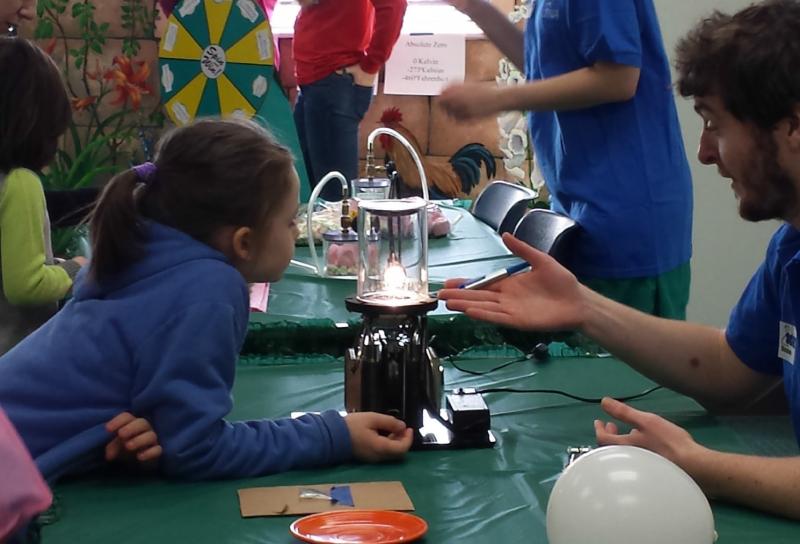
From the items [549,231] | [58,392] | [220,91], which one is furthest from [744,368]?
[220,91]

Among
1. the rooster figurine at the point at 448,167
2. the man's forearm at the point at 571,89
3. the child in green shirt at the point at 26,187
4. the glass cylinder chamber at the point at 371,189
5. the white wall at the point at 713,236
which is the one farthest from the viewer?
the rooster figurine at the point at 448,167

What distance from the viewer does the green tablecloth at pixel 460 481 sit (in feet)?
3.59

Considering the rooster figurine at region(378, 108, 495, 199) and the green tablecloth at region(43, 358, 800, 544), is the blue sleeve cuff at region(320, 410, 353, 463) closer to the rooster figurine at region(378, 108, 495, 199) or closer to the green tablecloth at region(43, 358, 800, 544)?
the green tablecloth at region(43, 358, 800, 544)

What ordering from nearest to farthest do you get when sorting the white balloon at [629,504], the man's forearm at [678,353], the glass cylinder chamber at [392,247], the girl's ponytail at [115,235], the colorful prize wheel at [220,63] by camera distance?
the white balloon at [629,504], the girl's ponytail at [115,235], the man's forearm at [678,353], the glass cylinder chamber at [392,247], the colorful prize wheel at [220,63]

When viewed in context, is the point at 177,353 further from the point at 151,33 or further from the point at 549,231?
the point at 151,33

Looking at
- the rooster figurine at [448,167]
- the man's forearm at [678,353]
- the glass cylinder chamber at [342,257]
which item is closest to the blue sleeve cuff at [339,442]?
the man's forearm at [678,353]

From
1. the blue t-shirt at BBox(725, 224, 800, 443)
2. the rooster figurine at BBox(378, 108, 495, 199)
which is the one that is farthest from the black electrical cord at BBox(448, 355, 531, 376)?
the rooster figurine at BBox(378, 108, 495, 199)

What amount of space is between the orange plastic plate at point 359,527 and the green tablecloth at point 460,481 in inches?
0.8

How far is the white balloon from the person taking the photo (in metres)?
0.89

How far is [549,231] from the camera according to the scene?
6.82 feet

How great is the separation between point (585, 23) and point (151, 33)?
128 inches

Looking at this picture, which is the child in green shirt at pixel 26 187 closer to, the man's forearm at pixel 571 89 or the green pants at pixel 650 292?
the man's forearm at pixel 571 89

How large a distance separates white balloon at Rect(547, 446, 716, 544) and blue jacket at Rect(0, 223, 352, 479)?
1.42 ft

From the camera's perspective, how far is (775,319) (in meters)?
1.46
